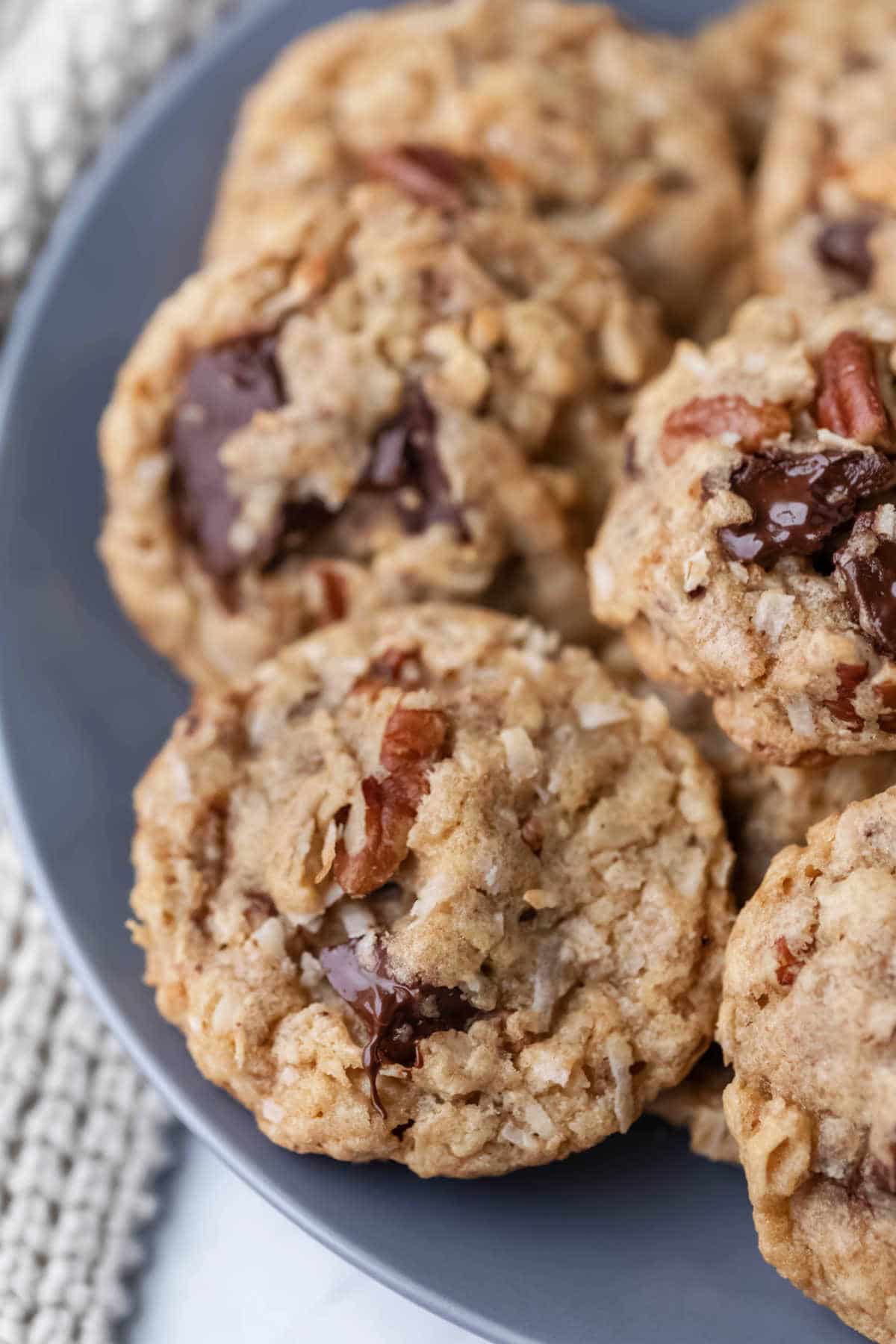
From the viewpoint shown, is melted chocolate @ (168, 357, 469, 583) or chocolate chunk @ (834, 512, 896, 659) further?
melted chocolate @ (168, 357, 469, 583)

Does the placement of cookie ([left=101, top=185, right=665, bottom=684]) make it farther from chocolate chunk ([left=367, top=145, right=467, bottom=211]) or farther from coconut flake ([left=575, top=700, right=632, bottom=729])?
coconut flake ([left=575, top=700, right=632, bottom=729])

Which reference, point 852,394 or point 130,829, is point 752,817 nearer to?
point 852,394

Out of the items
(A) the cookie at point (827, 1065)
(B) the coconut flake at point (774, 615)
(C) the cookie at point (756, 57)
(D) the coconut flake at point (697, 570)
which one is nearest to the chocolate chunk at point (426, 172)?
(C) the cookie at point (756, 57)

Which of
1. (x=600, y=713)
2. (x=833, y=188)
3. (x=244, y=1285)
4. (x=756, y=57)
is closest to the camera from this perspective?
(x=600, y=713)

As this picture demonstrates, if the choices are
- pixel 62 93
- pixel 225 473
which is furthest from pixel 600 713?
pixel 62 93

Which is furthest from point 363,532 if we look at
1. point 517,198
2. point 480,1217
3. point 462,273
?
point 480,1217

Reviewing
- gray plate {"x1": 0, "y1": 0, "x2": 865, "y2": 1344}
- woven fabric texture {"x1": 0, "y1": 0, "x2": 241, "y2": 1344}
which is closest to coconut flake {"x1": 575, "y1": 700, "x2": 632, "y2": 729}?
gray plate {"x1": 0, "y1": 0, "x2": 865, "y2": 1344}

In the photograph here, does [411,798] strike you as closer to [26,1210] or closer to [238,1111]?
[238,1111]
